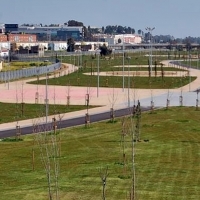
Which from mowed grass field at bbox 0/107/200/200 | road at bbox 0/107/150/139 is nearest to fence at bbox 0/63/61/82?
road at bbox 0/107/150/139

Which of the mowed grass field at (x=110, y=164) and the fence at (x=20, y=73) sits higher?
the mowed grass field at (x=110, y=164)

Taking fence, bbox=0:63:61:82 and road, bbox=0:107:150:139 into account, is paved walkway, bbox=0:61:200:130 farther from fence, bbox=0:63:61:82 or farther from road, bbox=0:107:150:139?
fence, bbox=0:63:61:82

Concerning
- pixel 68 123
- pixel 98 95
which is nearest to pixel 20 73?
pixel 98 95

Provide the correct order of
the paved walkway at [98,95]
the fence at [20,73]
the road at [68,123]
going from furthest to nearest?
the fence at [20,73], the paved walkway at [98,95], the road at [68,123]

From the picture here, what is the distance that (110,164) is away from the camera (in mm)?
28016

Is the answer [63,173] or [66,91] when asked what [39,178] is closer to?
[63,173]

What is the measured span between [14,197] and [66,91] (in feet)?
165

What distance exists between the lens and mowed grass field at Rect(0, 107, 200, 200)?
2267 centimetres

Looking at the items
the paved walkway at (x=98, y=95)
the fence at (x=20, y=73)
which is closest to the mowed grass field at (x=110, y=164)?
the paved walkway at (x=98, y=95)

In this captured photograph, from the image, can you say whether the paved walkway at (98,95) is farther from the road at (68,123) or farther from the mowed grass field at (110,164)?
the mowed grass field at (110,164)

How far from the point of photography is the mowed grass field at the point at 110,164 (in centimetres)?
2267

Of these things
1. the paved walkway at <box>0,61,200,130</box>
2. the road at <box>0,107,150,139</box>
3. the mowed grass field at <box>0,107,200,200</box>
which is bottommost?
the paved walkway at <box>0,61,200,130</box>

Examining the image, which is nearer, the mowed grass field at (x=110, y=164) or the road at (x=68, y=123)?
the mowed grass field at (x=110, y=164)

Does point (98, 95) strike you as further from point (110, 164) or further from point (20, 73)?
point (110, 164)
